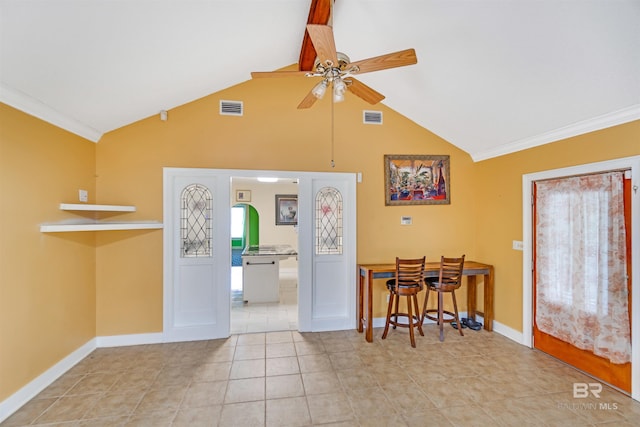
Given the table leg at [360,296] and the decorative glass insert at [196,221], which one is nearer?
the decorative glass insert at [196,221]

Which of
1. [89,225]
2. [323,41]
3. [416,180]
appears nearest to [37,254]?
[89,225]

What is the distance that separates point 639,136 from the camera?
243 cm

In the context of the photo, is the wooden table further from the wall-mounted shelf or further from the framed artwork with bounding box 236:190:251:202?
the framed artwork with bounding box 236:190:251:202

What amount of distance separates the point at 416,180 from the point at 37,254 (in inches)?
171

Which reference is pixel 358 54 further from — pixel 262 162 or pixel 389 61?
pixel 262 162

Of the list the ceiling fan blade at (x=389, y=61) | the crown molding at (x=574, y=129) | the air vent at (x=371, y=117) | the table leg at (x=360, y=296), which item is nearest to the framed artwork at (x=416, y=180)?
the air vent at (x=371, y=117)

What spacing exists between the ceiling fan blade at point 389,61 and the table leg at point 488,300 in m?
3.14

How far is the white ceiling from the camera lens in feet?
6.42

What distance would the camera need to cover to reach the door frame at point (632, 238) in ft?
7.96

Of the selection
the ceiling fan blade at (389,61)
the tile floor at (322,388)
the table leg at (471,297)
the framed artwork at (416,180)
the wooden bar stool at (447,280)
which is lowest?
the tile floor at (322,388)

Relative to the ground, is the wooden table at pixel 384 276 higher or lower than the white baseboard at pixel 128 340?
higher

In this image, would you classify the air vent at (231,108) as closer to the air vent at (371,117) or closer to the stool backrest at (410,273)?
the air vent at (371,117)

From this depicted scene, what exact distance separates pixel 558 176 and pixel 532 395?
7.24 feet

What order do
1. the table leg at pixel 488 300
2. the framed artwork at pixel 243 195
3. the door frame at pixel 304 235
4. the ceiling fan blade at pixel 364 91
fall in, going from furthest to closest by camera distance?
the framed artwork at pixel 243 195
the table leg at pixel 488 300
the door frame at pixel 304 235
the ceiling fan blade at pixel 364 91
